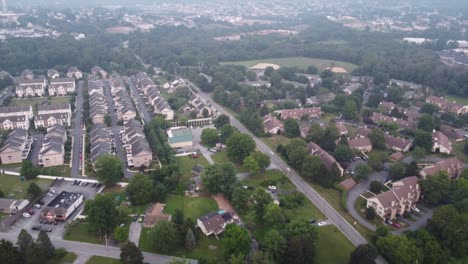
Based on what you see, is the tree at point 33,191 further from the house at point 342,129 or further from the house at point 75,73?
the house at point 75,73

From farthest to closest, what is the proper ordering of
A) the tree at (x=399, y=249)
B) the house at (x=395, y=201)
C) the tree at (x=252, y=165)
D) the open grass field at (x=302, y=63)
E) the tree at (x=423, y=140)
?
1. the open grass field at (x=302, y=63)
2. the tree at (x=423, y=140)
3. the tree at (x=252, y=165)
4. the house at (x=395, y=201)
5. the tree at (x=399, y=249)

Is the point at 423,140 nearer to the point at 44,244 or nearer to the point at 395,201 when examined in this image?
the point at 395,201

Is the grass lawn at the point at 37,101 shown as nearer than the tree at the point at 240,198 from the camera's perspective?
No

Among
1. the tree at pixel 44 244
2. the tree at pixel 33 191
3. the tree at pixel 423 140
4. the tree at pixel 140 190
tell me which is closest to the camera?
the tree at pixel 44 244

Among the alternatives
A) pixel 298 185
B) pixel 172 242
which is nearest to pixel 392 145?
pixel 298 185

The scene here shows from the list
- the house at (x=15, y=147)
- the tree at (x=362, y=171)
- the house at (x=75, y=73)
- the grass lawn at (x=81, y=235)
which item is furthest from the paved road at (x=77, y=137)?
the tree at (x=362, y=171)

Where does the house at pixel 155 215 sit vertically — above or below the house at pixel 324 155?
above

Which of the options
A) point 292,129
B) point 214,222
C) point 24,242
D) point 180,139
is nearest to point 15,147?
point 180,139

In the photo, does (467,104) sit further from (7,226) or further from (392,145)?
(7,226)
